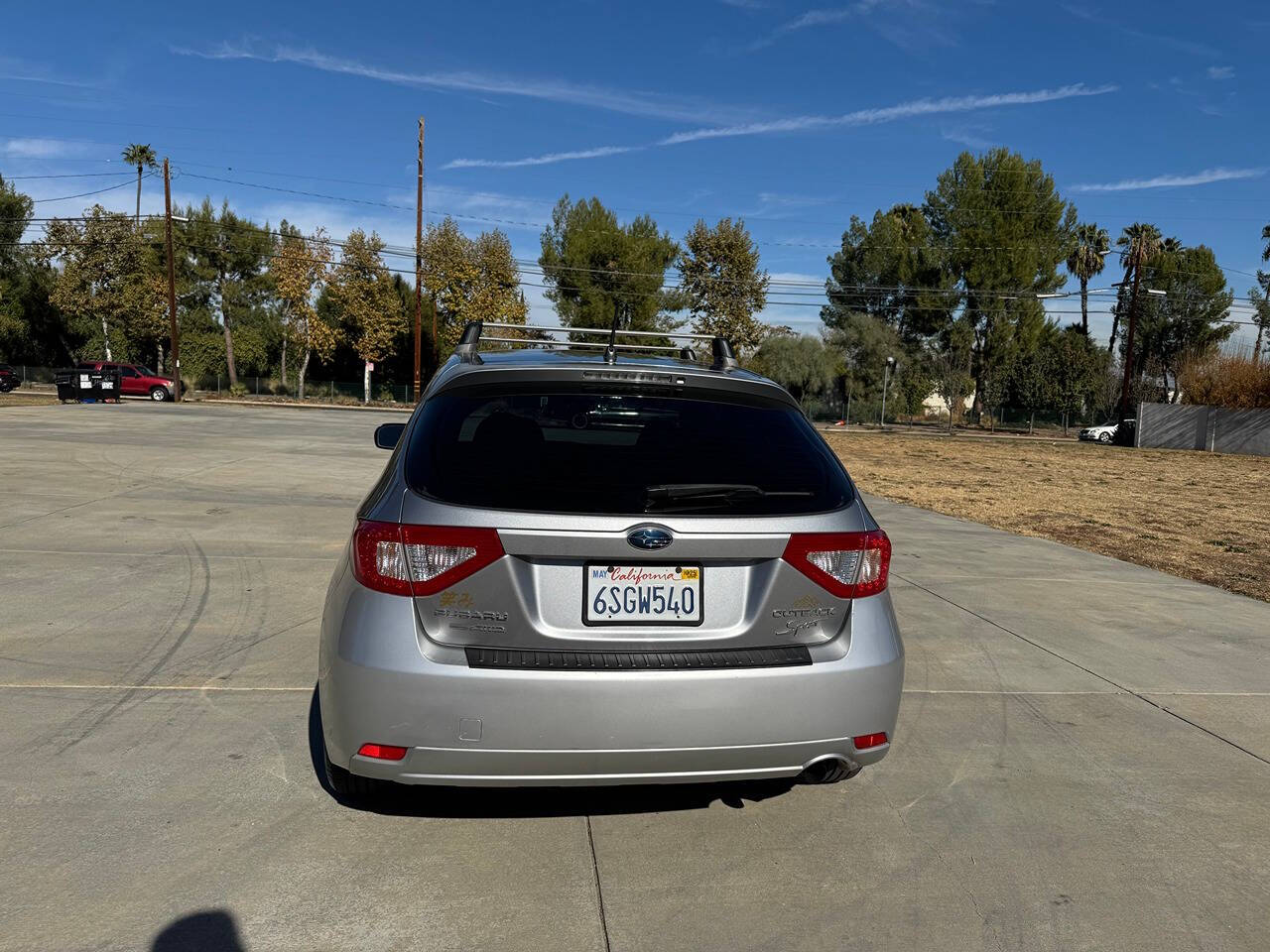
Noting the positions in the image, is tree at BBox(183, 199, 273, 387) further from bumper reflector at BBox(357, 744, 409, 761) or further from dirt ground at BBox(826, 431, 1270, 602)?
bumper reflector at BBox(357, 744, 409, 761)

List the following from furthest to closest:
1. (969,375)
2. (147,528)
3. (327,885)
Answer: (969,375), (147,528), (327,885)

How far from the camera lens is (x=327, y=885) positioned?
10.0 feet

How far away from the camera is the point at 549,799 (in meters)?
3.75

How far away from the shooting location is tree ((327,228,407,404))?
53.2 m

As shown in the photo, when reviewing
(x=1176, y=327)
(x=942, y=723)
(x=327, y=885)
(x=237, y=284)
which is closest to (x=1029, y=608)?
(x=942, y=723)

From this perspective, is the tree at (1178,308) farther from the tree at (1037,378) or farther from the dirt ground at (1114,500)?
the dirt ground at (1114,500)

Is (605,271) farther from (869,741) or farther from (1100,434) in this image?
(869,741)

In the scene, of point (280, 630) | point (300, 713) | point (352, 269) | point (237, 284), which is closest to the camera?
point (300, 713)

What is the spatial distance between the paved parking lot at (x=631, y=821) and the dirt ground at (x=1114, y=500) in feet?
15.5

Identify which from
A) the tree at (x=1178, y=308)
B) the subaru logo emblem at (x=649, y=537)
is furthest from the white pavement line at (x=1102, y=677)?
the tree at (x=1178, y=308)

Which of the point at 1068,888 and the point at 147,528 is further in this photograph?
the point at 147,528

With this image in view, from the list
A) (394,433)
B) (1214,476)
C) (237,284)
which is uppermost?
(237,284)

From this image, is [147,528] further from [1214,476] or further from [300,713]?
[1214,476]

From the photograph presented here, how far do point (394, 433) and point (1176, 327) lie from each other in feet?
238
